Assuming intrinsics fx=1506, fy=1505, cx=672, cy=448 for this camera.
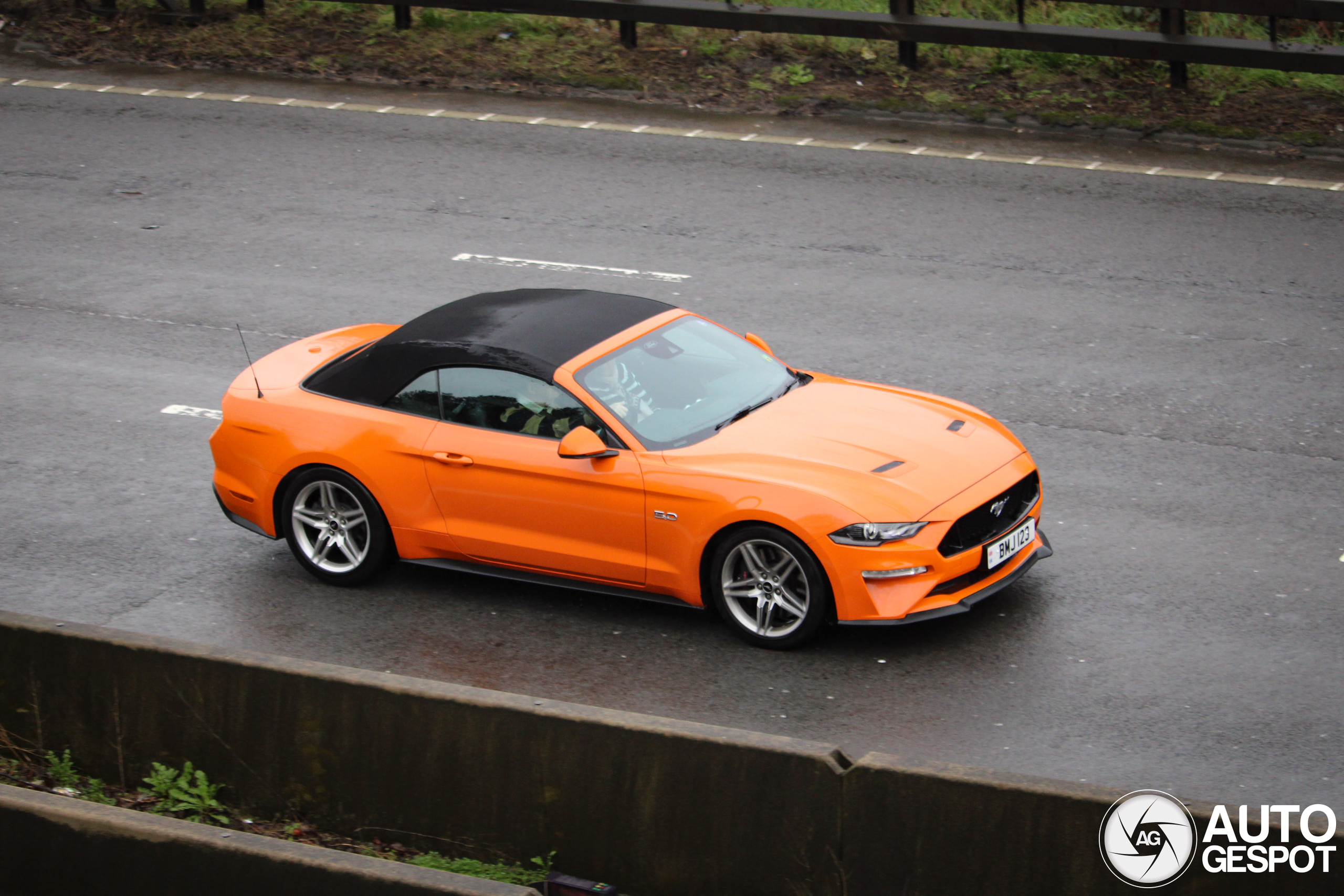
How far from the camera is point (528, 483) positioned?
770 centimetres

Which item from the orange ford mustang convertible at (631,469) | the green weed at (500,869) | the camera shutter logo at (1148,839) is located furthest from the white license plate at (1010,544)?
the green weed at (500,869)

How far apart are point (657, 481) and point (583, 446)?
1.34 feet

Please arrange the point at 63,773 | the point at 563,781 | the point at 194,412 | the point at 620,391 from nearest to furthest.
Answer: the point at 563,781
the point at 63,773
the point at 620,391
the point at 194,412

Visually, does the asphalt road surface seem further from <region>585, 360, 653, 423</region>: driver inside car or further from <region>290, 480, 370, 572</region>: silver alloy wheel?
<region>585, 360, 653, 423</region>: driver inside car

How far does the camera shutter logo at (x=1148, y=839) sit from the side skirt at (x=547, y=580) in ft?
9.75

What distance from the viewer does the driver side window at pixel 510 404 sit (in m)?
7.70

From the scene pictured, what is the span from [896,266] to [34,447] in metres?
7.07

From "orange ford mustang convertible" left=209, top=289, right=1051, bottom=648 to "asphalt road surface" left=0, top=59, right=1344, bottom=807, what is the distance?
34 cm

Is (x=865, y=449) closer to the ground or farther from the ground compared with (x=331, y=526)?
farther from the ground

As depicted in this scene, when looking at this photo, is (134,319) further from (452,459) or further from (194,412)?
(452,459)

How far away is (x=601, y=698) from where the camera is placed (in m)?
7.11

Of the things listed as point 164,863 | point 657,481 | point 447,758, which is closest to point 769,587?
point 657,481

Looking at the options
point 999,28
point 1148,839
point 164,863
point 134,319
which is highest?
point 999,28

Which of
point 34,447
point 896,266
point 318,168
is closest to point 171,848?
point 34,447
